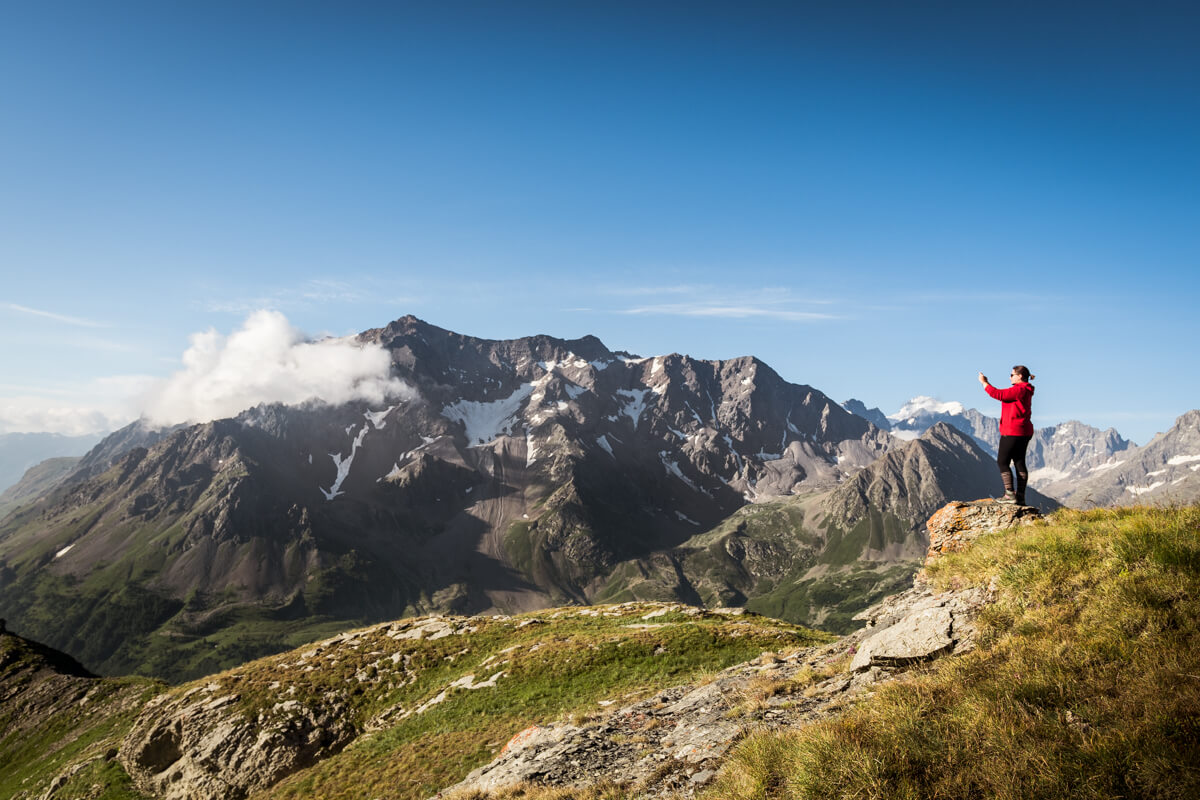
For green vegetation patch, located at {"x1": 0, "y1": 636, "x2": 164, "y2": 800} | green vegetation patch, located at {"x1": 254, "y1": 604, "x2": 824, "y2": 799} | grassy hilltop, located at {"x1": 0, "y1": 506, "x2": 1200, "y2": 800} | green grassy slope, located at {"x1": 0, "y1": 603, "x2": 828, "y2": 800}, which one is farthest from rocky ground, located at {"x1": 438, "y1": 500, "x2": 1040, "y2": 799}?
green vegetation patch, located at {"x1": 0, "y1": 636, "x2": 164, "y2": 800}

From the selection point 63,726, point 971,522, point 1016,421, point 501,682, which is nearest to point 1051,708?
point 971,522

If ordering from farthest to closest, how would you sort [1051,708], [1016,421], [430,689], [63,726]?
[63,726] → [430,689] → [1016,421] → [1051,708]

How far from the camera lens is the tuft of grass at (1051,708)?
7.86 m

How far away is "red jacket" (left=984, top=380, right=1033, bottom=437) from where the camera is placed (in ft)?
64.6

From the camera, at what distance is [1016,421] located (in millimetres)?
19656

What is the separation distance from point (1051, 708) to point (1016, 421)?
1336cm

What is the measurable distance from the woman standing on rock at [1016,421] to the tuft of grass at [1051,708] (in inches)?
250

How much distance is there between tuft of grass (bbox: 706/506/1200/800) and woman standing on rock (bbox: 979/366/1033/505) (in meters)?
6.35

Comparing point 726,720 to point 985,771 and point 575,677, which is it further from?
point 575,677

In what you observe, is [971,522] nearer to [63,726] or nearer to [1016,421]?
[1016,421]

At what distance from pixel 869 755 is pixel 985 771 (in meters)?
1.58

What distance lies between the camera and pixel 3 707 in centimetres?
5672

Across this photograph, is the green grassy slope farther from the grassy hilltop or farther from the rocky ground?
the rocky ground

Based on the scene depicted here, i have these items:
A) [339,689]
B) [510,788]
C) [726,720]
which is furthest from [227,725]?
[726,720]
